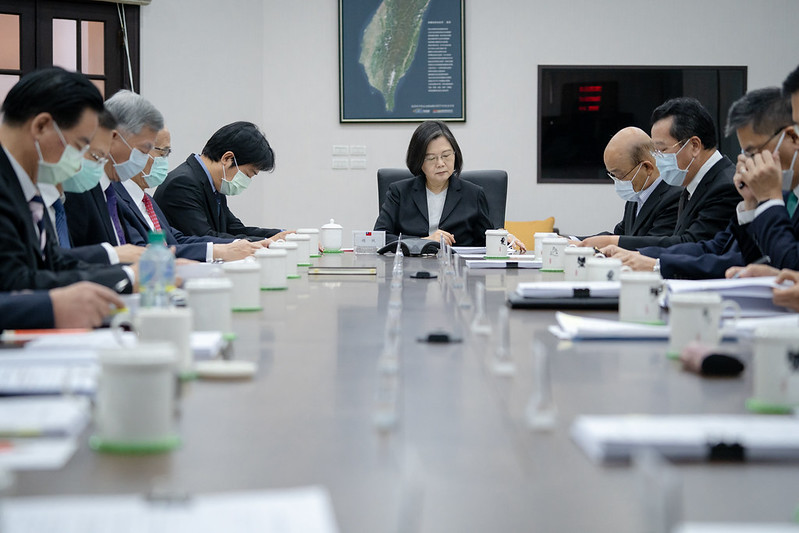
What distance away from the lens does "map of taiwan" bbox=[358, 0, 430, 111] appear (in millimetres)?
6422

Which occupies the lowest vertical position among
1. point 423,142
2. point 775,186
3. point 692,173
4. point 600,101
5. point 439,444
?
point 439,444

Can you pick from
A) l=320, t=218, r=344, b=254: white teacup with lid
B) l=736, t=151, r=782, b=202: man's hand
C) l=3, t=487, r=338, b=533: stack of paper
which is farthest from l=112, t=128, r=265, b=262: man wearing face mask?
l=3, t=487, r=338, b=533: stack of paper

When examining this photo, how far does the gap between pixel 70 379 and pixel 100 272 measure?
3.46 ft

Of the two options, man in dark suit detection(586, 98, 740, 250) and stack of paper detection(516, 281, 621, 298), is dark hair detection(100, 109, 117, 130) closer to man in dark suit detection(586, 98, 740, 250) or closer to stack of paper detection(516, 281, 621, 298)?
stack of paper detection(516, 281, 621, 298)

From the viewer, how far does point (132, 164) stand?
11.3 feet

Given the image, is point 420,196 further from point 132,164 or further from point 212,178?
point 132,164

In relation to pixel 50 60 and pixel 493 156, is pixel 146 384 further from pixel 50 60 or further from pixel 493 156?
pixel 493 156

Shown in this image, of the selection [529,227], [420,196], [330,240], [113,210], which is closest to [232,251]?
[113,210]

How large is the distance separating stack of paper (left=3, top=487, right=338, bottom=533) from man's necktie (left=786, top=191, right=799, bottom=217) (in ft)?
7.76

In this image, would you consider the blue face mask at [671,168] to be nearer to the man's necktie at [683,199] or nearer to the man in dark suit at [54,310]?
the man's necktie at [683,199]

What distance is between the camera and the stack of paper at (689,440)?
847 millimetres

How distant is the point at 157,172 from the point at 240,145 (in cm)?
78

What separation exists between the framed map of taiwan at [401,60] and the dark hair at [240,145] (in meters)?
2.00

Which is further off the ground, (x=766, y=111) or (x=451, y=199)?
(x=766, y=111)
